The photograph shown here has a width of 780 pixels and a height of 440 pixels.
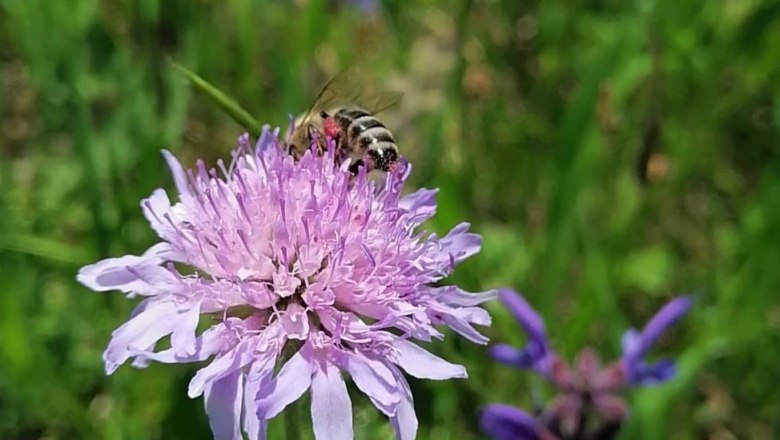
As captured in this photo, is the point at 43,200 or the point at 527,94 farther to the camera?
the point at 527,94

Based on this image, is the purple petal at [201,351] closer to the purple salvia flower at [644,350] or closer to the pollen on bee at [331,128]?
the pollen on bee at [331,128]

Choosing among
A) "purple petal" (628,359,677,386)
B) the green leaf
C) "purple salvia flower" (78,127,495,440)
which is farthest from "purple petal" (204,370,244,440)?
"purple petal" (628,359,677,386)

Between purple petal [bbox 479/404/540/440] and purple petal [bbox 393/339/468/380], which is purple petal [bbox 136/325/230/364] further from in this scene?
purple petal [bbox 479/404/540/440]

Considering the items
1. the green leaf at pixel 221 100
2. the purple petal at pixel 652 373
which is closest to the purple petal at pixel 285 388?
the green leaf at pixel 221 100

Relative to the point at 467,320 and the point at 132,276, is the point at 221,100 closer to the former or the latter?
the point at 132,276

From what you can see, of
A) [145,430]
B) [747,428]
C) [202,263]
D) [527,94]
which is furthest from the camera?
[527,94]

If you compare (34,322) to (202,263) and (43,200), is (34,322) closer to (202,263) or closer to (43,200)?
(43,200)

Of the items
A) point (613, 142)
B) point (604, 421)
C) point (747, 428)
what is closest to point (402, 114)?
point (613, 142)
